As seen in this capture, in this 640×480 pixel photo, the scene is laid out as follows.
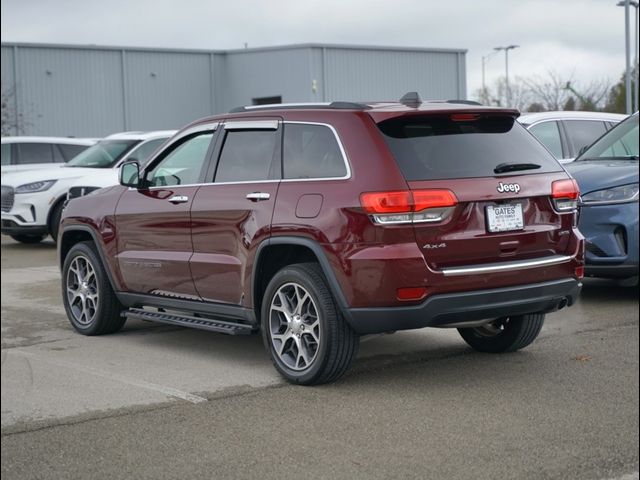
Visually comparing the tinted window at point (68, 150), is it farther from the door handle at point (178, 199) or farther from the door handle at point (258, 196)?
the door handle at point (258, 196)

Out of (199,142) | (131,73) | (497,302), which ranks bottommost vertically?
(497,302)

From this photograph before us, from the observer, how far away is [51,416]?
219 inches

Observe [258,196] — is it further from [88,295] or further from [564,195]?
[88,295]

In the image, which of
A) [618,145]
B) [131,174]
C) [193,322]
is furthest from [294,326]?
[618,145]

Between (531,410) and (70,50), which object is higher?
(70,50)

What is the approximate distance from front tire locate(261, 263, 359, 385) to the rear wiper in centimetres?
124

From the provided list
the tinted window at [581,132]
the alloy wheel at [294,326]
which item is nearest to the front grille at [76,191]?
the tinted window at [581,132]

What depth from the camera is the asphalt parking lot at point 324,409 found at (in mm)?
4746

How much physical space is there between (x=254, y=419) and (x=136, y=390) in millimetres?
980

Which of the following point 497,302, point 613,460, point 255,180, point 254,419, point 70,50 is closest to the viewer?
point 613,460

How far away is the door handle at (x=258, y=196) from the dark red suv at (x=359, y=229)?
0.03 feet

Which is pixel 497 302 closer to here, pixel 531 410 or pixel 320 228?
pixel 531 410

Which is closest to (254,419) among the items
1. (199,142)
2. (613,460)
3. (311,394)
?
(311,394)

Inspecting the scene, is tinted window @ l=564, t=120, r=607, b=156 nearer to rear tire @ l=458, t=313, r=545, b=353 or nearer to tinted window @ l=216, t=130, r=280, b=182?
rear tire @ l=458, t=313, r=545, b=353
